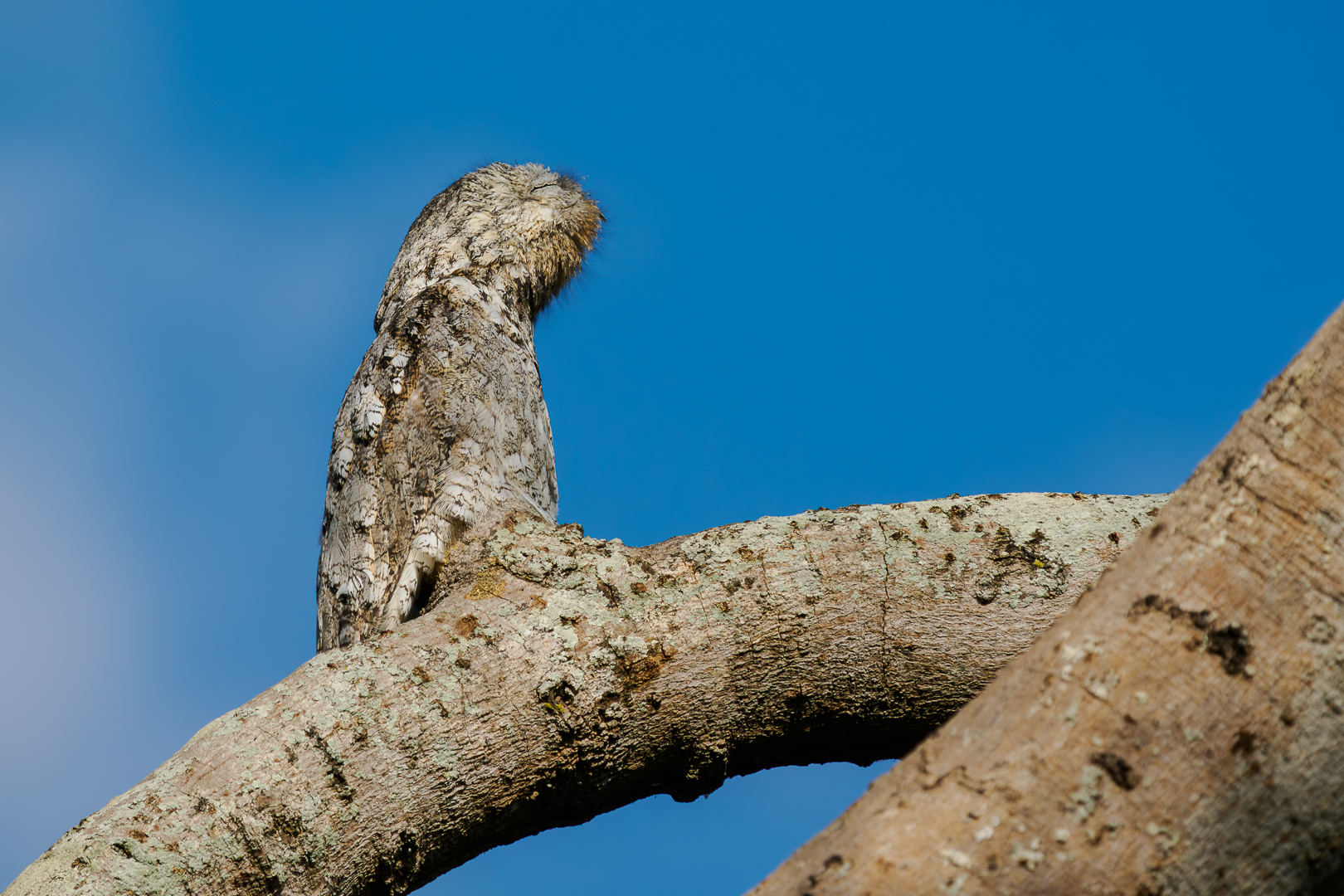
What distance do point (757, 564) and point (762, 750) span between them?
21.6 inches

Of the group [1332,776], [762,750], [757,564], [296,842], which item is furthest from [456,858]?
[1332,776]

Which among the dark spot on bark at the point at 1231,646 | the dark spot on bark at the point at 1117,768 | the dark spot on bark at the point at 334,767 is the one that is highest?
the dark spot on bark at the point at 334,767

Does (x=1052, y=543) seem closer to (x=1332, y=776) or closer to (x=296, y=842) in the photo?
(x=1332, y=776)

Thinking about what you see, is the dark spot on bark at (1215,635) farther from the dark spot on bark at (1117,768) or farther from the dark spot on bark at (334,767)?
the dark spot on bark at (334,767)

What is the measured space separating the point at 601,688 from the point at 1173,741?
5.57 ft

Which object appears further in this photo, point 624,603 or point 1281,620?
point 624,603

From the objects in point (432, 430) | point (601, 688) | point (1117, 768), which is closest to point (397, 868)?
point (601, 688)

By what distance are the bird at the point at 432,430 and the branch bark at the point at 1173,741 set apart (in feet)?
9.91

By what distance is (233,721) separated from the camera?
2.58 metres

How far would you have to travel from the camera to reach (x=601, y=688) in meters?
2.74

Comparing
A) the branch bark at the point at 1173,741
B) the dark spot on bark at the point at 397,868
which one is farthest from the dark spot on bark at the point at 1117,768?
the dark spot on bark at the point at 397,868

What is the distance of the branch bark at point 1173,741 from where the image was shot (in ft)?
4.16

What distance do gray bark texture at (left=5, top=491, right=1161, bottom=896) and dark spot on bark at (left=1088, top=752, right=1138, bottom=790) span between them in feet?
5.06

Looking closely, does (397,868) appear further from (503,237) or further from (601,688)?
(503,237)
